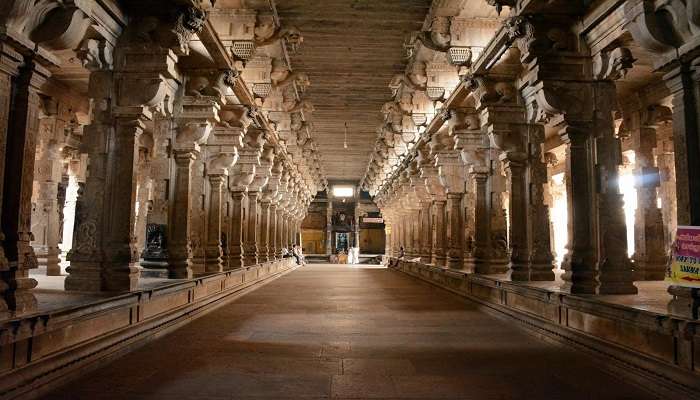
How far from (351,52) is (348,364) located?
10.5 metres

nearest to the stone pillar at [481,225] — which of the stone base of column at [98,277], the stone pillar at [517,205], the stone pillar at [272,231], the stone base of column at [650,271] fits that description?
the stone pillar at [517,205]

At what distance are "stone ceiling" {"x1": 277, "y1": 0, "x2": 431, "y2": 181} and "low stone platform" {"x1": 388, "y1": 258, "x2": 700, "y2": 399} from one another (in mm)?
6818

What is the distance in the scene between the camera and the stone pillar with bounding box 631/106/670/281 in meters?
10.0

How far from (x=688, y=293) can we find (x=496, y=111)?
4.97 m

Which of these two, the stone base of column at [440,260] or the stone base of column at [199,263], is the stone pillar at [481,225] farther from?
the stone base of column at [199,263]

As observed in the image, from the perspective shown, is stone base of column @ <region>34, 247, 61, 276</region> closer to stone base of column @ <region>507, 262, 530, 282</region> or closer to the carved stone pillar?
the carved stone pillar

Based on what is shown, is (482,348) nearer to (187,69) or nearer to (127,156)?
(127,156)

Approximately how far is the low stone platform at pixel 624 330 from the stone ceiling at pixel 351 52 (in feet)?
22.4

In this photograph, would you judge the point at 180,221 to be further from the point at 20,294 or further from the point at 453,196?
the point at 453,196

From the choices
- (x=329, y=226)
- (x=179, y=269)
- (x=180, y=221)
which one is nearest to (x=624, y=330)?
(x=179, y=269)

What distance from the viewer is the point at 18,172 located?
4.24 m

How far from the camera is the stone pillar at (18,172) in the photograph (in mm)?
3955

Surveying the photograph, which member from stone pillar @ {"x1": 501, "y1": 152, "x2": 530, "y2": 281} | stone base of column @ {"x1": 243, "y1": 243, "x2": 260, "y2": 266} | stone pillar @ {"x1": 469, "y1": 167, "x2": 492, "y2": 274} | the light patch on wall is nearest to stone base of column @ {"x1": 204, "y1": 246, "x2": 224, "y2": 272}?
stone base of column @ {"x1": 243, "y1": 243, "x2": 260, "y2": 266}

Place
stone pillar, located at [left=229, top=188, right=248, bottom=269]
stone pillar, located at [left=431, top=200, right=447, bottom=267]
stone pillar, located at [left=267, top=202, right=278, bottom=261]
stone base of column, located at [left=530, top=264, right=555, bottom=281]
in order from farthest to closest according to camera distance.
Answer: stone pillar, located at [left=267, top=202, right=278, bottom=261] → stone pillar, located at [left=431, top=200, right=447, bottom=267] → stone pillar, located at [left=229, top=188, right=248, bottom=269] → stone base of column, located at [left=530, top=264, right=555, bottom=281]
